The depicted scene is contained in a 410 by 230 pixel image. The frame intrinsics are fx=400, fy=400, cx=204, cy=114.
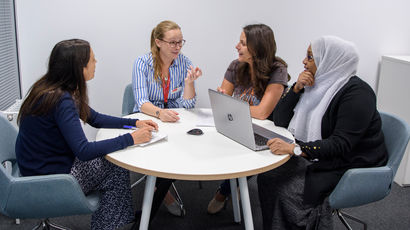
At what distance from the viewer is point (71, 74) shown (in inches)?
74.5

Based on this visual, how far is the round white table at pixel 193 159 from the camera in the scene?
5.65 ft

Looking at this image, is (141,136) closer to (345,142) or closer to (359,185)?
(345,142)

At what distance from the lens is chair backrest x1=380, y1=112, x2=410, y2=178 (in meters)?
2.02

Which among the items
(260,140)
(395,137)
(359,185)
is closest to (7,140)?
(260,140)

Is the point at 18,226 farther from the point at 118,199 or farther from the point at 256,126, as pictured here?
the point at 256,126

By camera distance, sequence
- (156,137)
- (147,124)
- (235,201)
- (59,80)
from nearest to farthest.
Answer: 1. (59,80)
2. (156,137)
3. (147,124)
4. (235,201)

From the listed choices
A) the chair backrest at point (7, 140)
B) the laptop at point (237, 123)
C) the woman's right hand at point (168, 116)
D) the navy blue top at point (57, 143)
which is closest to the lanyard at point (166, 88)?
the woman's right hand at point (168, 116)

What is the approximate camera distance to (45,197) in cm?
178

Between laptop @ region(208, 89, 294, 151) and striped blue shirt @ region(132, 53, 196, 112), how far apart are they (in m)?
0.63

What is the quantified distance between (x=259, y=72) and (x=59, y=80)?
48.7 inches

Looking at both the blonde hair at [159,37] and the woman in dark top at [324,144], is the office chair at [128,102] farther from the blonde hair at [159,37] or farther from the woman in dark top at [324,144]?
the woman in dark top at [324,144]

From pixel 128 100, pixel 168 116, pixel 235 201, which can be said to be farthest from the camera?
pixel 128 100

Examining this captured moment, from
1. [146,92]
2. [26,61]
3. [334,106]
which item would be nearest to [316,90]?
[334,106]

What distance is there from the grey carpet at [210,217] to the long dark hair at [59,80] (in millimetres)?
1057
